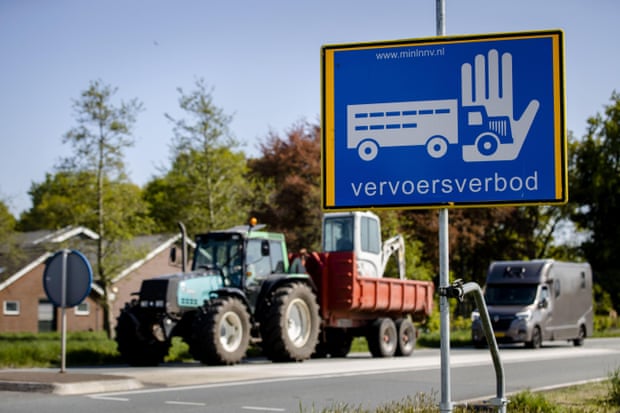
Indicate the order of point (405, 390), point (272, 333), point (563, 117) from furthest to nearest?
point (272, 333) → point (405, 390) → point (563, 117)

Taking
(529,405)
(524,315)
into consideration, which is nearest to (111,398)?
(529,405)

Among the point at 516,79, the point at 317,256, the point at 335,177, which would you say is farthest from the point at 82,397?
the point at 317,256

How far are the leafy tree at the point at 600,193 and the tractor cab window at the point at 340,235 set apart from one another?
33.0 m

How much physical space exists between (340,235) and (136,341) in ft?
21.2

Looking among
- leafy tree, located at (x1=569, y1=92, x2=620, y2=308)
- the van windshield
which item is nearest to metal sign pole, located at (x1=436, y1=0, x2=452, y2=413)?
the van windshield

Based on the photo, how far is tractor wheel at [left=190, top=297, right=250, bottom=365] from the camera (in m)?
18.7

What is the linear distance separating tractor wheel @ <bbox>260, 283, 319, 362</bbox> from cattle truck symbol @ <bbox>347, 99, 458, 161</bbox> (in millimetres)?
13773

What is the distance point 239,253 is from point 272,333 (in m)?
2.08

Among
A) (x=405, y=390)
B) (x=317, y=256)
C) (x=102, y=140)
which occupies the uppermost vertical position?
(x=102, y=140)

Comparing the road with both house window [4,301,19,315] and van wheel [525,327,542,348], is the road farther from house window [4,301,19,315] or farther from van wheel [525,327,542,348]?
house window [4,301,19,315]

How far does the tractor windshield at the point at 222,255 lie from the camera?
832 inches

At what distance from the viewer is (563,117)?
6402 millimetres

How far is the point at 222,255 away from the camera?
21.4 m

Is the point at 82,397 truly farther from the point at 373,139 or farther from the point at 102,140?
the point at 102,140
